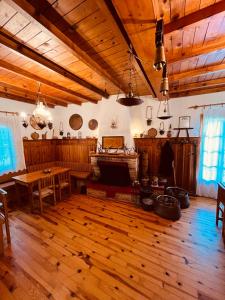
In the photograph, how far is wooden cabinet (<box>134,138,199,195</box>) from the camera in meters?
3.68

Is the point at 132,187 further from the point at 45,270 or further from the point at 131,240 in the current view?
the point at 45,270

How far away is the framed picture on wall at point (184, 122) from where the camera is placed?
3.50 metres

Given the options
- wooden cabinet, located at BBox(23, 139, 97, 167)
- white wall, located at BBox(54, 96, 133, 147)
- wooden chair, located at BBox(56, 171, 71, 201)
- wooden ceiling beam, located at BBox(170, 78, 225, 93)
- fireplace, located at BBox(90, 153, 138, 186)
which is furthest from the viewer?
wooden cabinet, located at BBox(23, 139, 97, 167)

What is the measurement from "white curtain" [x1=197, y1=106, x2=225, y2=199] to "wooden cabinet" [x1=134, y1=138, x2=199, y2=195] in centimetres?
16

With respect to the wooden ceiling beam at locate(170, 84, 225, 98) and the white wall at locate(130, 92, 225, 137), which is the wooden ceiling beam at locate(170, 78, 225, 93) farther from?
the white wall at locate(130, 92, 225, 137)

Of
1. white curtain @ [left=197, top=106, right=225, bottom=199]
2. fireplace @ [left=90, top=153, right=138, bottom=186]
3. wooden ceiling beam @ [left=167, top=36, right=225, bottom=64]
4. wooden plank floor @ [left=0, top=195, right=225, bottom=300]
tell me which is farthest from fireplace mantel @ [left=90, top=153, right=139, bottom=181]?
wooden ceiling beam @ [left=167, top=36, right=225, bottom=64]

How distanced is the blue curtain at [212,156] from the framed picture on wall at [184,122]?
0.35 m

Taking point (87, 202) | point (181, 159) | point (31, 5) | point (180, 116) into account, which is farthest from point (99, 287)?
point (180, 116)

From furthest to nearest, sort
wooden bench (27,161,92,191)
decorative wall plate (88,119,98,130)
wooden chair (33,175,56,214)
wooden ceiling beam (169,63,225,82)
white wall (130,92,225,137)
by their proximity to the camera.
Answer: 1. decorative wall plate (88,119,98,130)
2. wooden bench (27,161,92,191)
3. white wall (130,92,225,137)
4. wooden chair (33,175,56,214)
5. wooden ceiling beam (169,63,225,82)

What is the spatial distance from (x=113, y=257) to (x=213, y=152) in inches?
122

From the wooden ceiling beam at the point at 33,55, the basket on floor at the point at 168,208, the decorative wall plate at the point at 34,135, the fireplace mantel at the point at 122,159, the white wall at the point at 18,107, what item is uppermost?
the wooden ceiling beam at the point at 33,55

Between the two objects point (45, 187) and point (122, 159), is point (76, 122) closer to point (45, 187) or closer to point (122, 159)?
point (122, 159)

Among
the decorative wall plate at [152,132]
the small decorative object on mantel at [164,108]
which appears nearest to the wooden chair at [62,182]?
the decorative wall plate at [152,132]

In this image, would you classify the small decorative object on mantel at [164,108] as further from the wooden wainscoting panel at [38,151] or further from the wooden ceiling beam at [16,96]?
the wooden wainscoting panel at [38,151]
